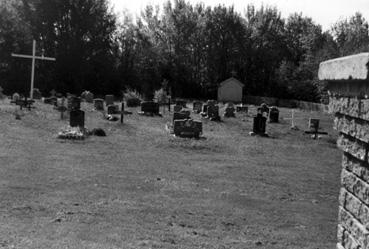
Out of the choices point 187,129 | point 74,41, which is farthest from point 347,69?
point 74,41

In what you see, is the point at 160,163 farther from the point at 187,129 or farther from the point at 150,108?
the point at 150,108

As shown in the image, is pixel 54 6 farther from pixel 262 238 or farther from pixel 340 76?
pixel 340 76

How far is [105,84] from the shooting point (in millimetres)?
47438

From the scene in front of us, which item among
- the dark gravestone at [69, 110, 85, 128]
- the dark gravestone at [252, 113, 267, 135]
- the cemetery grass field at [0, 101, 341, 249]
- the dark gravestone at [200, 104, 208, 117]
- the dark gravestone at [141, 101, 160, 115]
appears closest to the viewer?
the cemetery grass field at [0, 101, 341, 249]

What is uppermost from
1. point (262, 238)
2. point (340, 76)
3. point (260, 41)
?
point (260, 41)

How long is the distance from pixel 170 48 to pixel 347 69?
53283 mm

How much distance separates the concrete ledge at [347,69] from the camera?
271cm

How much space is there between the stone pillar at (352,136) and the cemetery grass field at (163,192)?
406cm

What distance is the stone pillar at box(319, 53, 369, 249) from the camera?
2.84m

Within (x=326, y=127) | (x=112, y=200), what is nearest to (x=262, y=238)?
(x=112, y=200)

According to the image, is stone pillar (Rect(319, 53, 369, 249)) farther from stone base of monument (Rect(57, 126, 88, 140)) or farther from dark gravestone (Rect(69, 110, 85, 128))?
dark gravestone (Rect(69, 110, 85, 128))

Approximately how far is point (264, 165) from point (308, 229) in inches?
269

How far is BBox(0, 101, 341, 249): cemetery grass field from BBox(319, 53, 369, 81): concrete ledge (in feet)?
13.7

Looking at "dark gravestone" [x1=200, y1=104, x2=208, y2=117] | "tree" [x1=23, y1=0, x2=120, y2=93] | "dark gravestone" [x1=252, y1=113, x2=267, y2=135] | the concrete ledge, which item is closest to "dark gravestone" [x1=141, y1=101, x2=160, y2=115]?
"dark gravestone" [x1=200, y1=104, x2=208, y2=117]
